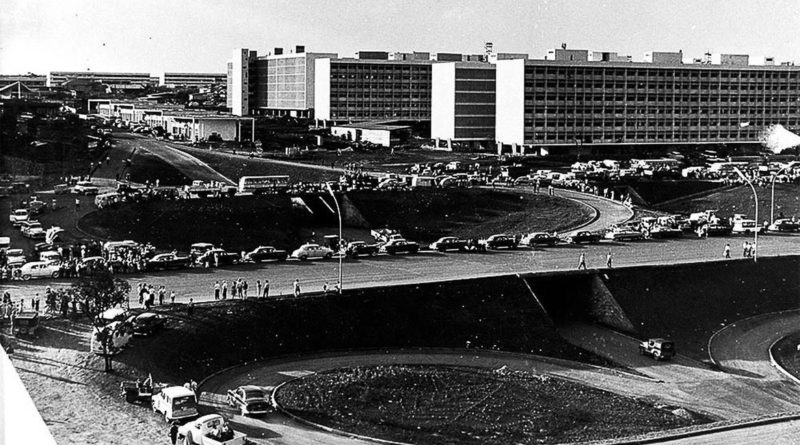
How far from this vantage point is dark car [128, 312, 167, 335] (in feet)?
24.9

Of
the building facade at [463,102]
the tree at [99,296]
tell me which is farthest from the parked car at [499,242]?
the building facade at [463,102]

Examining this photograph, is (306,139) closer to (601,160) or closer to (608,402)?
(601,160)

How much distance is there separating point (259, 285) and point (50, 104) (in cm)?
494

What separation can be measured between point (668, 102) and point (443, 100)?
34.2 ft

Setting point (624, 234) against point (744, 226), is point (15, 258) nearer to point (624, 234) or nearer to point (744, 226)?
point (624, 234)

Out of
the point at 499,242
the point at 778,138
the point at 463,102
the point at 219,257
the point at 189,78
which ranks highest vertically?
the point at 463,102

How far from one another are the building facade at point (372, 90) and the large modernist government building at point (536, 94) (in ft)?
0.10

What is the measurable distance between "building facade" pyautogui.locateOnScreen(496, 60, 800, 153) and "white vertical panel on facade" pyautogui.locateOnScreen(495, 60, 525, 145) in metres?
1.99

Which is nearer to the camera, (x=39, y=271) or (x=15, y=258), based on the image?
(x=39, y=271)

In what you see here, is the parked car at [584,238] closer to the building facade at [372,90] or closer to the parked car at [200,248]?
the parked car at [200,248]

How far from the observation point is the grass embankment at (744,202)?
10016mm

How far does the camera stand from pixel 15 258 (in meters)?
9.55

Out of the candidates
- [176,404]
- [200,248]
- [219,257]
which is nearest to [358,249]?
[219,257]

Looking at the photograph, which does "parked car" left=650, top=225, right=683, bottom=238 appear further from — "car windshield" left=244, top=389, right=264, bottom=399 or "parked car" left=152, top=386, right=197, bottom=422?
"parked car" left=152, top=386, right=197, bottom=422
